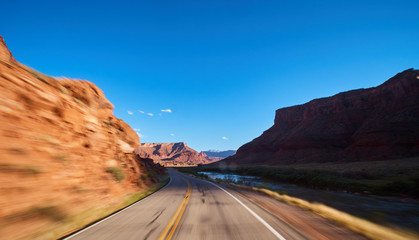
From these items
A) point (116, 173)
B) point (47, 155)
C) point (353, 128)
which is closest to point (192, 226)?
point (47, 155)

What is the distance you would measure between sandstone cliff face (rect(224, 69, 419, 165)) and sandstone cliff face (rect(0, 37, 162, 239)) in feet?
225

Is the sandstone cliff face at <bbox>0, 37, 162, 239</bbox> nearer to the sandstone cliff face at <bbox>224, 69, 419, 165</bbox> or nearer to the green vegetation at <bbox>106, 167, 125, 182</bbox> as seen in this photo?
the green vegetation at <bbox>106, 167, 125, 182</bbox>

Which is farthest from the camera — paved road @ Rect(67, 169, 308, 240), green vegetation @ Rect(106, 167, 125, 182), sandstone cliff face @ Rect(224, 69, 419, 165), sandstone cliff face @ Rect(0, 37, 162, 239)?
sandstone cliff face @ Rect(224, 69, 419, 165)

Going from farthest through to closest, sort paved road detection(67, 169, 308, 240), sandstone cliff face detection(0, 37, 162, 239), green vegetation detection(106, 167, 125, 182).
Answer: green vegetation detection(106, 167, 125, 182) < sandstone cliff face detection(0, 37, 162, 239) < paved road detection(67, 169, 308, 240)

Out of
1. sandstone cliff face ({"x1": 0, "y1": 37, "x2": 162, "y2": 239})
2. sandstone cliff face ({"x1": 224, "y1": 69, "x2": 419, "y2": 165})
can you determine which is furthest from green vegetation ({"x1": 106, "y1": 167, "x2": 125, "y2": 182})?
sandstone cliff face ({"x1": 224, "y1": 69, "x2": 419, "y2": 165})

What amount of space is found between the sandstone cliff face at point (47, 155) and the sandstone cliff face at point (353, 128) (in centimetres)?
6857

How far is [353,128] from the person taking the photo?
241 feet

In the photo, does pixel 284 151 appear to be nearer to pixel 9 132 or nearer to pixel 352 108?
pixel 352 108

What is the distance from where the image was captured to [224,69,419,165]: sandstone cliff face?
55344 mm

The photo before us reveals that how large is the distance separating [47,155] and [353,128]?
3549 inches

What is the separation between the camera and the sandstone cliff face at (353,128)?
5534 cm

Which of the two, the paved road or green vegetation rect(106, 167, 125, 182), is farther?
green vegetation rect(106, 167, 125, 182)

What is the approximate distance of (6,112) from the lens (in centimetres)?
711

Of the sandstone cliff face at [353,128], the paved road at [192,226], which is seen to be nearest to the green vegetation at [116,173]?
the paved road at [192,226]
